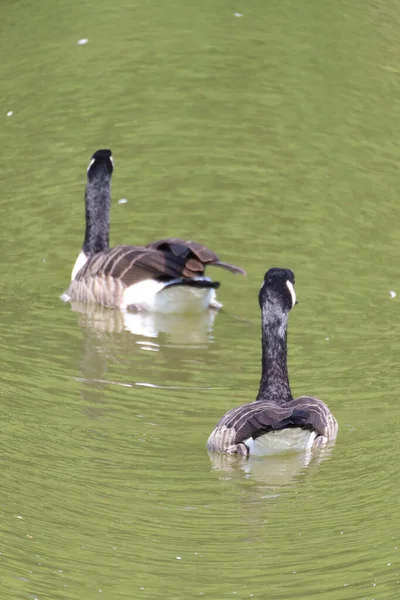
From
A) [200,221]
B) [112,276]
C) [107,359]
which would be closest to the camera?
[107,359]

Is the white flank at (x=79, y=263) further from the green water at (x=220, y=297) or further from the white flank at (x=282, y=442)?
the white flank at (x=282, y=442)

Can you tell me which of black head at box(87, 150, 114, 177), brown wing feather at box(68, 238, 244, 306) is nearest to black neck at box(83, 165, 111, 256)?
black head at box(87, 150, 114, 177)

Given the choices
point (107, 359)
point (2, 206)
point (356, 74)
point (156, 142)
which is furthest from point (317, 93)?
point (107, 359)

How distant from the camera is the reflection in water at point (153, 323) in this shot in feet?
44.9

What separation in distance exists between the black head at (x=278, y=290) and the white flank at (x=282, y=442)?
1.25m

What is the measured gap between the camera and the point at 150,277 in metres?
14.7

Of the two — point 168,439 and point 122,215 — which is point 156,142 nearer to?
point 122,215

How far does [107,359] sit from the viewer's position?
12.5m

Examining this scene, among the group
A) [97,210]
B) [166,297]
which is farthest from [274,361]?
[97,210]

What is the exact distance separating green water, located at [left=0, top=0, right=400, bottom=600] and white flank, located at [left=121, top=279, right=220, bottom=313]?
0.32 meters

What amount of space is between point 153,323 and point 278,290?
4.06m

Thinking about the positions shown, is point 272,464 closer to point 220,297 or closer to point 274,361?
point 274,361

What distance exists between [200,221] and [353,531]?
830cm

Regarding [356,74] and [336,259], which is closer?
[336,259]
